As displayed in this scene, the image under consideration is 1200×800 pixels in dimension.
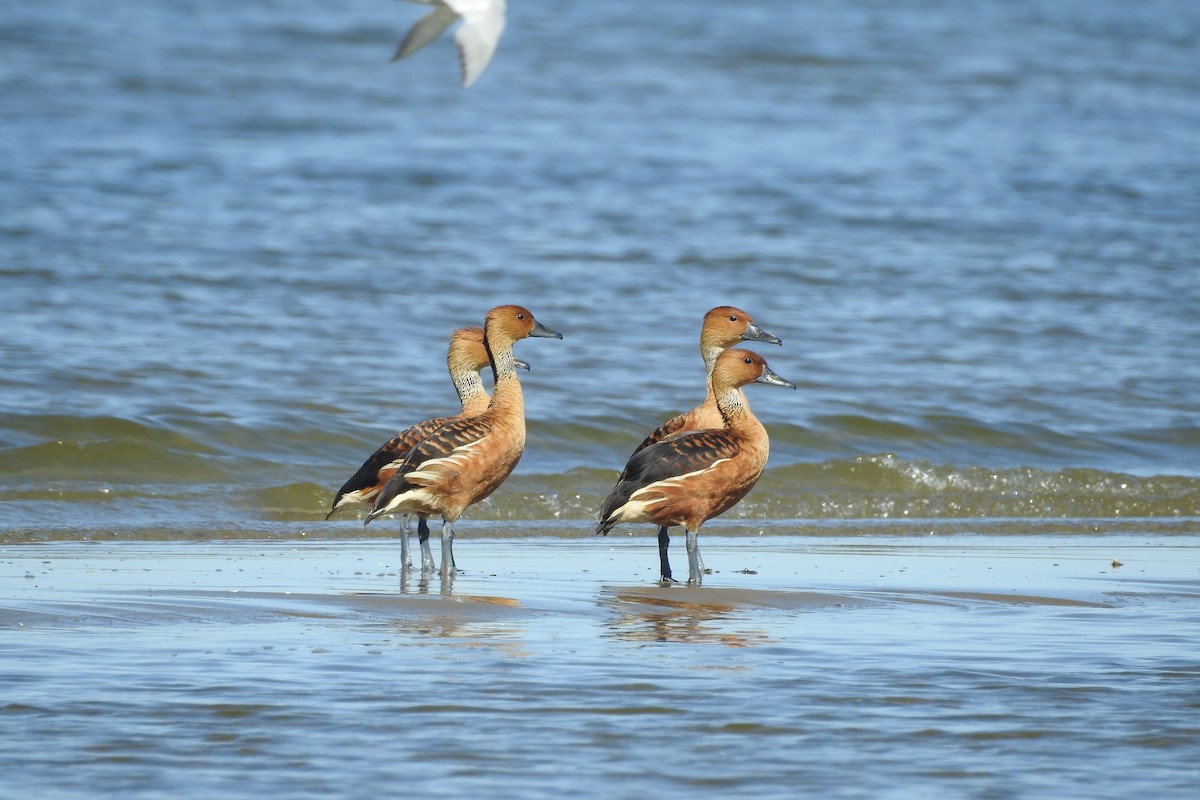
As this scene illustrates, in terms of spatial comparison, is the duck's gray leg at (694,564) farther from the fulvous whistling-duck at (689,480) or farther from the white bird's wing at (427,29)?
the white bird's wing at (427,29)

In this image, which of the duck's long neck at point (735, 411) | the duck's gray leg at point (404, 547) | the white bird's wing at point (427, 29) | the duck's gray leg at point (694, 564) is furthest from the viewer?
the duck's long neck at point (735, 411)

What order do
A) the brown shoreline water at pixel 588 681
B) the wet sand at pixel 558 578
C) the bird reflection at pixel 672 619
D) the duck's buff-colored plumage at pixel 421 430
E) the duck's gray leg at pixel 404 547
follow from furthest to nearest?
the duck's buff-colored plumage at pixel 421 430 → the duck's gray leg at pixel 404 547 → the wet sand at pixel 558 578 → the bird reflection at pixel 672 619 → the brown shoreline water at pixel 588 681

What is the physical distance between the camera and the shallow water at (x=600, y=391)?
218 inches

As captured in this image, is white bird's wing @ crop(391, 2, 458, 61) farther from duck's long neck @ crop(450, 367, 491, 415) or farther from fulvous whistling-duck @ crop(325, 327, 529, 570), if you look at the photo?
duck's long neck @ crop(450, 367, 491, 415)

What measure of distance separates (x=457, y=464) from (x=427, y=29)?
2514mm

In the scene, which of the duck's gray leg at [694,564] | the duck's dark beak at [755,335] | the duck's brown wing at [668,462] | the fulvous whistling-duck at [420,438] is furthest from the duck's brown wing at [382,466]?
the duck's dark beak at [755,335]

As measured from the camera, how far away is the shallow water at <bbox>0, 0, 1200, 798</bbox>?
554 cm

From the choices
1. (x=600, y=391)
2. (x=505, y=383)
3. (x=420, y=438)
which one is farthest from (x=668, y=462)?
(x=600, y=391)

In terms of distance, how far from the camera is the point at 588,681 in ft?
19.9

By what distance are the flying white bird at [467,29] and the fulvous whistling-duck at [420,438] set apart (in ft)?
8.54

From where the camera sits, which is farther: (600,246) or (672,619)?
(600,246)

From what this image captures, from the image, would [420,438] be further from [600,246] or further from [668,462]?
[600,246]

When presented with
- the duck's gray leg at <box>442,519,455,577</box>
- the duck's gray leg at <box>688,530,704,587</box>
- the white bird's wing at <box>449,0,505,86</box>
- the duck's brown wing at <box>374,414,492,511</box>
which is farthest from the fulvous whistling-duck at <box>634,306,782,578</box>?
the white bird's wing at <box>449,0,505,86</box>

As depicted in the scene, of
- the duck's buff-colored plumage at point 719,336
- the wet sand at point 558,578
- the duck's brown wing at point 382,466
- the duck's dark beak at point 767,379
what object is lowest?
the wet sand at point 558,578
